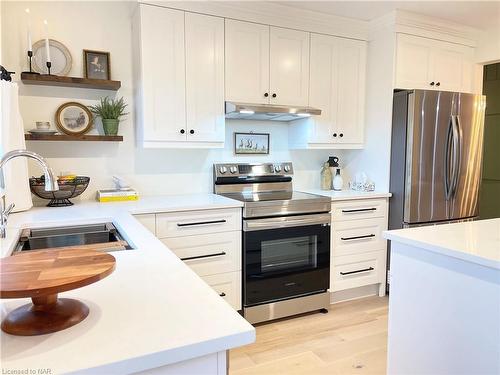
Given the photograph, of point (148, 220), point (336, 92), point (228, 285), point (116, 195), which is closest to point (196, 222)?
point (148, 220)

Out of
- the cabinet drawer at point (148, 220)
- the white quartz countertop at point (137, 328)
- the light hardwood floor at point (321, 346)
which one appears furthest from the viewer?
the cabinet drawer at point (148, 220)

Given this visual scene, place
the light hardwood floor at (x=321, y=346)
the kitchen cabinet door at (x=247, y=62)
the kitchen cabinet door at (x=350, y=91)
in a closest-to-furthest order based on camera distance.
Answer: the light hardwood floor at (x=321, y=346) → the kitchen cabinet door at (x=247, y=62) → the kitchen cabinet door at (x=350, y=91)

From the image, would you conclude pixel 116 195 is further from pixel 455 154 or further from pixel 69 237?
pixel 455 154

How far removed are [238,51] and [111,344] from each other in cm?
254

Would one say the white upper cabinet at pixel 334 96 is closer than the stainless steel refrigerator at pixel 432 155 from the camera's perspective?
No

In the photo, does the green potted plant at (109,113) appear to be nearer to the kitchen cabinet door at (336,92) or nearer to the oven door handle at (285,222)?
the oven door handle at (285,222)

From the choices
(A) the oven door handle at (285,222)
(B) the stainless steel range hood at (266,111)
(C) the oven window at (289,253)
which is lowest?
(C) the oven window at (289,253)

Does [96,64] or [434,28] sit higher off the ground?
[434,28]

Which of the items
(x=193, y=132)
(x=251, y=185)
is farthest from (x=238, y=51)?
(x=251, y=185)

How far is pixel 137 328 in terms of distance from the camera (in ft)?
2.41

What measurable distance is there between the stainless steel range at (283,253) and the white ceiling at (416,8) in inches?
60.2

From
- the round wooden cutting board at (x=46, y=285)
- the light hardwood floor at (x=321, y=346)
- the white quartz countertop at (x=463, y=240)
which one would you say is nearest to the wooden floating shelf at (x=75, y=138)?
the light hardwood floor at (x=321, y=346)

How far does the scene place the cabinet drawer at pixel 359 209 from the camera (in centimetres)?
297

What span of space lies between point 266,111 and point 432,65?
1.70 m
